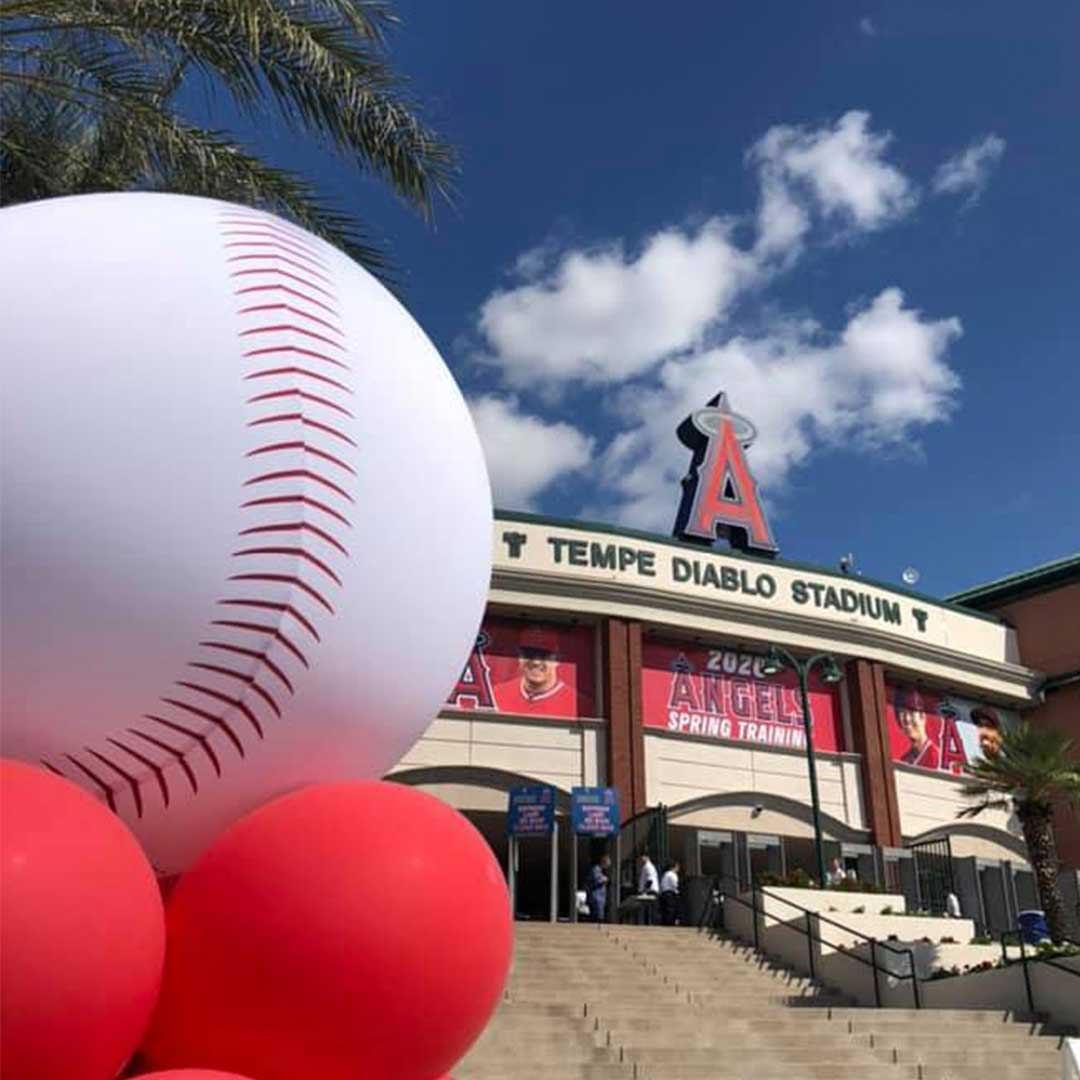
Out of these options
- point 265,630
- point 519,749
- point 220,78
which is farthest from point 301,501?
point 519,749

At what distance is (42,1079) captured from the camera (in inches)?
112

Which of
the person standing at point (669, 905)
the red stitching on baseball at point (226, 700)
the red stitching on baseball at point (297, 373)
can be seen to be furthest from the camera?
the person standing at point (669, 905)

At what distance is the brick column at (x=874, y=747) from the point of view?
25875mm

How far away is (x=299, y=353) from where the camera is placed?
145 inches

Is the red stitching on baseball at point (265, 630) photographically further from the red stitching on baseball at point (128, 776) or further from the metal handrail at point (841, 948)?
the metal handrail at point (841, 948)

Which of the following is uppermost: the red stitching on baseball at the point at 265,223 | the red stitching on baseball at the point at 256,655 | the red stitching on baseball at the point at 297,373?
the red stitching on baseball at the point at 265,223

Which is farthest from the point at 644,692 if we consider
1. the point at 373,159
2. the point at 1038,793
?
the point at 373,159

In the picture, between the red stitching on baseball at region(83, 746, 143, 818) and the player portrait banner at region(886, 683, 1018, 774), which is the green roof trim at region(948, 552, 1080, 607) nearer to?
the player portrait banner at region(886, 683, 1018, 774)

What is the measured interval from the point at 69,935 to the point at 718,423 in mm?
28285

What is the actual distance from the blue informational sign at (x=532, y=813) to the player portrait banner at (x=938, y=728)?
1003cm

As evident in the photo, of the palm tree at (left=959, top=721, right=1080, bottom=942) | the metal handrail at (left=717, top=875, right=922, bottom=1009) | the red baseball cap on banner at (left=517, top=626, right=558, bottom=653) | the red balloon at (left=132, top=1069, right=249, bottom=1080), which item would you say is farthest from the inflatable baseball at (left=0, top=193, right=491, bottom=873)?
the red baseball cap on banner at (left=517, top=626, right=558, bottom=653)

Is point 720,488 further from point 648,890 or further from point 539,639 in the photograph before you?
point 648,890

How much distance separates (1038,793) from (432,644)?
18.5 metres

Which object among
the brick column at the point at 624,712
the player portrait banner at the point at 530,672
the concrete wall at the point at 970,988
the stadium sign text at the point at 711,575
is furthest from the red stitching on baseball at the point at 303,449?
the stadium sign text at the point at 711,575
